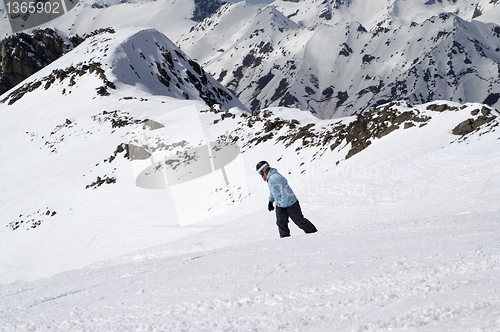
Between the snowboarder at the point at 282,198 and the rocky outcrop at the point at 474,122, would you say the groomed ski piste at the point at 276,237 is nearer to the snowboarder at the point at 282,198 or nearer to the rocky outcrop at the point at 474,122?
the rocky outcrop at the point at 474,122

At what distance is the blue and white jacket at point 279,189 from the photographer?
280 inches

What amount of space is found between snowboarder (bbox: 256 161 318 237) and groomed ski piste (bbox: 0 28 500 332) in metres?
0.69

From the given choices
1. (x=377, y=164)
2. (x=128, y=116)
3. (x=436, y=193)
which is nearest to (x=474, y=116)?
(x=377, y=164)

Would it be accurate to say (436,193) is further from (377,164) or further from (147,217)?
(147,217)

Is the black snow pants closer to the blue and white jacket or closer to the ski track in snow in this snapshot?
the blue and white jacket

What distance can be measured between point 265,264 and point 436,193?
748cm

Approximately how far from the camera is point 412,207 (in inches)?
373

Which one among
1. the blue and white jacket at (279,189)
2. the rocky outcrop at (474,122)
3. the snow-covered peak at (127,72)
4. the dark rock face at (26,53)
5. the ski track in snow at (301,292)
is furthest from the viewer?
the dark rock face at (26,53)

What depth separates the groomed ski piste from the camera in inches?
123

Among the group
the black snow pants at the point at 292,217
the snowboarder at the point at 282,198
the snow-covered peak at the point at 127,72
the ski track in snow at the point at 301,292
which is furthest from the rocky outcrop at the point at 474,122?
the snow-covered peak at the point at 127,72

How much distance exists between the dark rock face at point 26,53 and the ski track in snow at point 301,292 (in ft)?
322

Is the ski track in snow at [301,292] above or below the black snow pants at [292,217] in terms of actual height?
above

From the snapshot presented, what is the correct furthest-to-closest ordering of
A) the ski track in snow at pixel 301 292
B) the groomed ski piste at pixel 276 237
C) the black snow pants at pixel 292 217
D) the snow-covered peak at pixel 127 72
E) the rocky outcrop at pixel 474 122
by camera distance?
the snow-covered peak at pixel 127 72 < the rocky outcrop at pixel 474 122 < the black snow pants at pixel 292 217 < the groomed ski piste at pixel 276 237 < the ski track in snow at pixel 301 292

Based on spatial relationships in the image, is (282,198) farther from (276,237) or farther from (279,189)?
(276,237)
